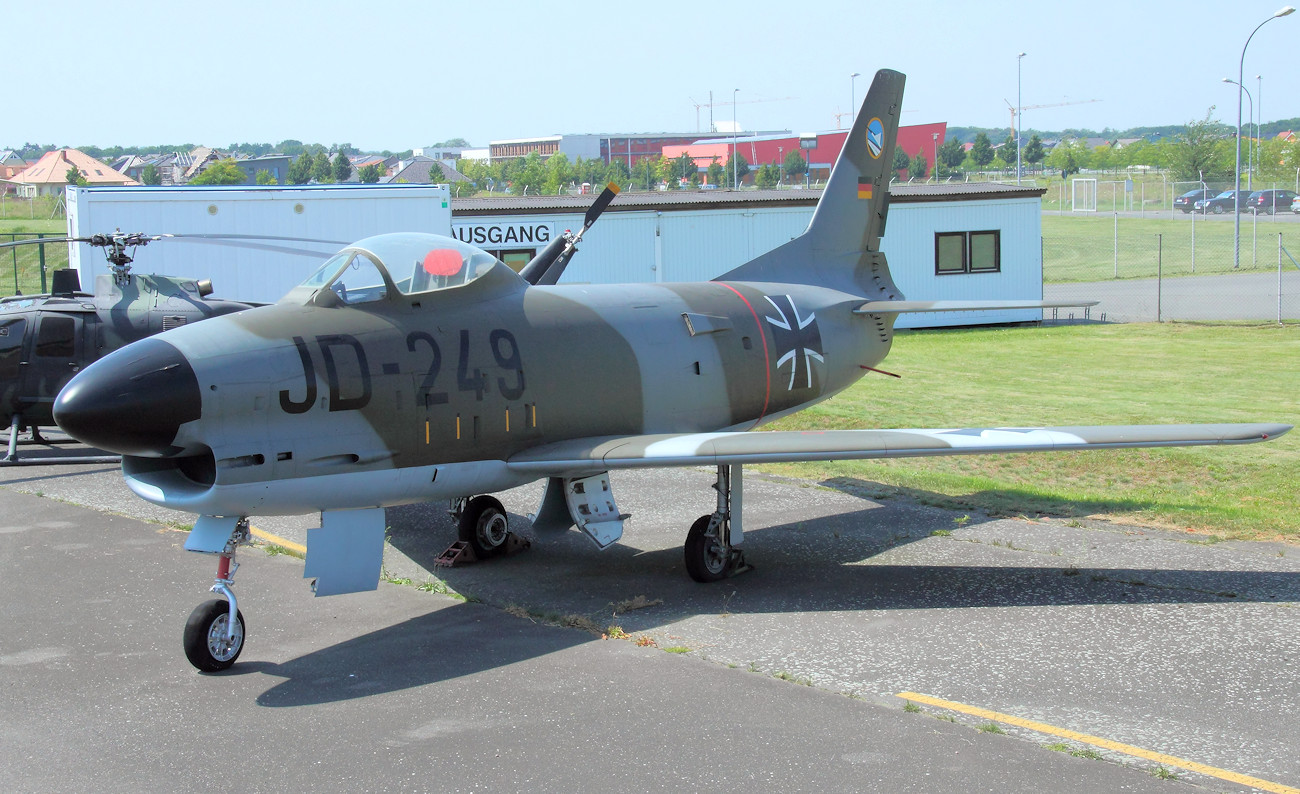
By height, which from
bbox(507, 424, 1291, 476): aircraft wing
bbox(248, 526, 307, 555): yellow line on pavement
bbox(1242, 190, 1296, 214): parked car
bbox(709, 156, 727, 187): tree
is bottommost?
bbox(248, 526, 307, 555): yellow line on pavement

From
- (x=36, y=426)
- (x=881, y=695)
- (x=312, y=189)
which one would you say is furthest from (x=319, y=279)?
(x=312, y=189)

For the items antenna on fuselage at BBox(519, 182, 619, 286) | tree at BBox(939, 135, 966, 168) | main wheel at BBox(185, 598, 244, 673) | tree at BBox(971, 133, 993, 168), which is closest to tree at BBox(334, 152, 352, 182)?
tree at BBox(939, 135, 966, 168)

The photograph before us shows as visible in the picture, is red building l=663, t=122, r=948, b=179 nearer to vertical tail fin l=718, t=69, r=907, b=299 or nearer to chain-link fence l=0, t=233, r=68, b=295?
chain-link fence l=0, t=233, r=68, b=295

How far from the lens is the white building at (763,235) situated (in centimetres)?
2558

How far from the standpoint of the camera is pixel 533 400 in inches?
349

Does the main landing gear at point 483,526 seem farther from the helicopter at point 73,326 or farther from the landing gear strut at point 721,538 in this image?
the helicopter at point 73,326

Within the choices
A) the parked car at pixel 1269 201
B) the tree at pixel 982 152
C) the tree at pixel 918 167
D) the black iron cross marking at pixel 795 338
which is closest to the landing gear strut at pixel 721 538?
the black iron cross marking at pixel 795 338

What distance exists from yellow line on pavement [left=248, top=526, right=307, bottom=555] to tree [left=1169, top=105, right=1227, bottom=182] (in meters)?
73.4

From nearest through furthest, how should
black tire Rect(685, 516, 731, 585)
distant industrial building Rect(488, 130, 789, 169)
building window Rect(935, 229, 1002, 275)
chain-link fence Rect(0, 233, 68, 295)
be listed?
black tire Rect(685, 516, 731, 585), building window Rect(935, 229, 1002, 275), chain-link fence Rect(0, 233, 68, 295), distant industrial building Rect(488, 130, 789, 169)

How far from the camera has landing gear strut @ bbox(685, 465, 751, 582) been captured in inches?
358

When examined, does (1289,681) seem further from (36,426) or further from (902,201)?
(902,201)

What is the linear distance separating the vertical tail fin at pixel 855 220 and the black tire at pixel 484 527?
Answer: 4.01m

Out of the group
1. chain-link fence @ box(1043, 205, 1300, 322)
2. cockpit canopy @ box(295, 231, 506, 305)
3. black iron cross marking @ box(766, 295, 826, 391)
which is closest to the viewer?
cockpit canopy @ box(295, 231, 506, 305)

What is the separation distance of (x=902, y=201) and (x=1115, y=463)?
16.1m
